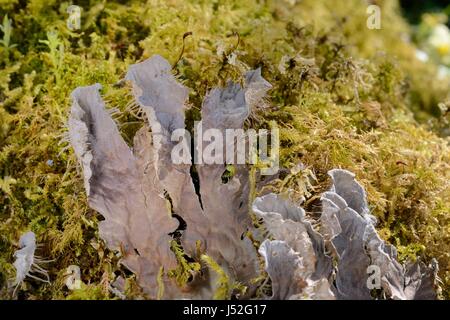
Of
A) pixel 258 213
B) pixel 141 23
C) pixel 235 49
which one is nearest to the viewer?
pixel 258 213

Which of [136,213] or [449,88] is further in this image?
[449,88]

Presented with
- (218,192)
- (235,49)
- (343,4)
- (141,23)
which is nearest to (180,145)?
(218,192)

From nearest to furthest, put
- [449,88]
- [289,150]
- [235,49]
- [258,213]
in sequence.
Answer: [258,213] → [289,150] → [235,49] → [449,88]

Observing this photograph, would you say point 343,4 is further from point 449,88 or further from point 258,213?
point 258,213

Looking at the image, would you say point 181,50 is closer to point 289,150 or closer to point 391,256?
point 289,150

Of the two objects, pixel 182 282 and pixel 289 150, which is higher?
pixel 289 150
